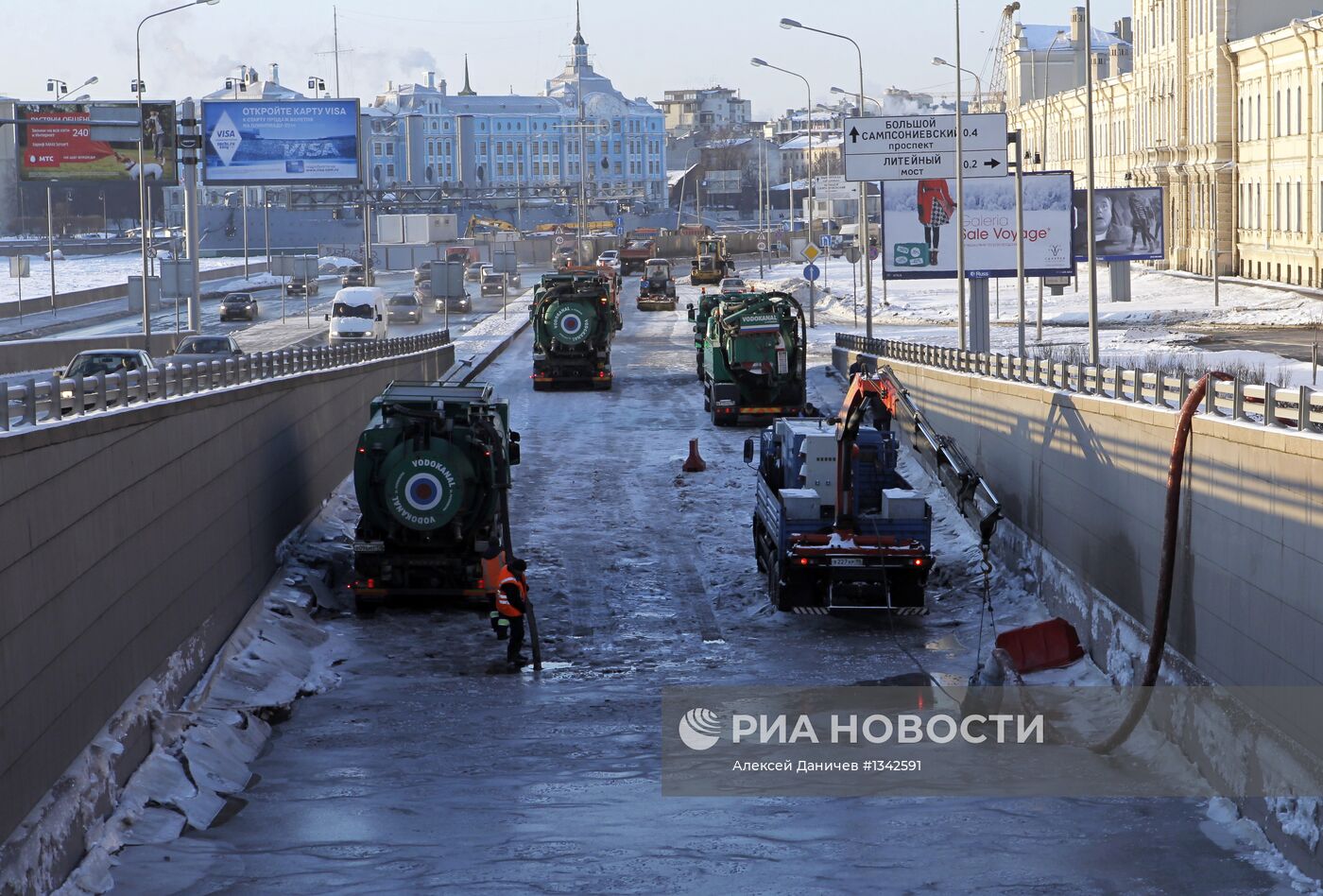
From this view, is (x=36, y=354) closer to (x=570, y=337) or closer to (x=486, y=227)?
(x=570, y=337)

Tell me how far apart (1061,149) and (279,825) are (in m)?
103

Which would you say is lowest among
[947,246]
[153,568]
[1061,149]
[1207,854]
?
[1207,854]

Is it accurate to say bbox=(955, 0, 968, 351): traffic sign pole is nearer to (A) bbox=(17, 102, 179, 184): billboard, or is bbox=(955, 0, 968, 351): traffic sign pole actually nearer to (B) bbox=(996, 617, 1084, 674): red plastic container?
(B) bbox=(996, 617, 1084, 674): red plastic container

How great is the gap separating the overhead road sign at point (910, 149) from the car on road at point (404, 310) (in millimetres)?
37982

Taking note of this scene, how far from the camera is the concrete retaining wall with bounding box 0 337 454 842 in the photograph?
1236 cm

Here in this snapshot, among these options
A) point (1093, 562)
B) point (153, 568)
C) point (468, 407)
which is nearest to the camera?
point (153, 568)

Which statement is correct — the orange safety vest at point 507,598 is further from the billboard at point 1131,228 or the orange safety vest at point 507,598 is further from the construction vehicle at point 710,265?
the construction vehicle at point 710,265

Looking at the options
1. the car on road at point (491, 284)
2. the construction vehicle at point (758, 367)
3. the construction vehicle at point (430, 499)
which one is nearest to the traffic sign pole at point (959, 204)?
the construction vehicle at point (758, 367)

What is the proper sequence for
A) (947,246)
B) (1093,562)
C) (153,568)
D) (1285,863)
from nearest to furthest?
(1285,863), (153,568), (1093,562), (947,246)

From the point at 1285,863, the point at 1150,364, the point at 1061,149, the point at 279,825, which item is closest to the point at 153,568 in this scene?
the point at 279,825

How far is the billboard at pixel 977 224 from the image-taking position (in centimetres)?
5134

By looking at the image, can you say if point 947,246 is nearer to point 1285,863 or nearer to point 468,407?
point 468,407

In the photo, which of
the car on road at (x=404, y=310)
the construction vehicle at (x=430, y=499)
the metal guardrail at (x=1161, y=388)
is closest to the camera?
the metal guardrail at (x=1161, y=388)

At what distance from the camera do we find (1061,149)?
11069 cm
